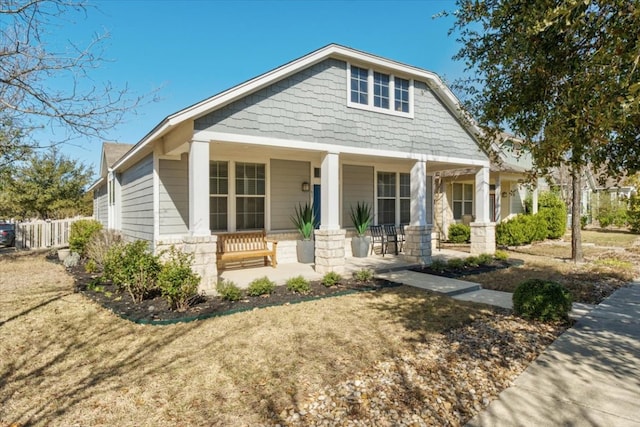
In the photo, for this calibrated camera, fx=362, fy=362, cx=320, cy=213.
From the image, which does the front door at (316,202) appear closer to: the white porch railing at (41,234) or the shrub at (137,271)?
the shrub at (137,271)

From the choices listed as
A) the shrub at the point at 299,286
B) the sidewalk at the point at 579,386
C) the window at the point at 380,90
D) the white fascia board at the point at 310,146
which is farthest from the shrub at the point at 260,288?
the window at the point at 380,90

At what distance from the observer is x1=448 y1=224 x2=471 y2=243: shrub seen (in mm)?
15594

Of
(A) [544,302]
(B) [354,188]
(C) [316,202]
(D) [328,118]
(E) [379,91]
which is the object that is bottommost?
(A) [544,302]

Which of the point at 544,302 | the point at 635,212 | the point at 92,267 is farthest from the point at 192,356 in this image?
the point at 635,212

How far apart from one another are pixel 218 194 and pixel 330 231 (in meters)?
3.25

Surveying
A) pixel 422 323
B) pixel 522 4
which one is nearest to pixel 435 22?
pixel 522 4

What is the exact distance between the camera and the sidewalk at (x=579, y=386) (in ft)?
9.21

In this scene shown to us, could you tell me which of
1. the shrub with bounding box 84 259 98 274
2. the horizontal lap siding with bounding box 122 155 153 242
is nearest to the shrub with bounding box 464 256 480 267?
the horizontal lap siding with bounding box 122 155 153 242

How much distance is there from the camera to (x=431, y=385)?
11.1ft

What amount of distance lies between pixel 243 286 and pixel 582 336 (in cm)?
553

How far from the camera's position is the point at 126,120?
600cm

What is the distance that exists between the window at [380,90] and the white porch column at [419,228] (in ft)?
6.42

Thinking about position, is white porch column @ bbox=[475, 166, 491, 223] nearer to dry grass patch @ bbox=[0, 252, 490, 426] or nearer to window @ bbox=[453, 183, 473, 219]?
window @ bbox=[453, 183, 473, 219]

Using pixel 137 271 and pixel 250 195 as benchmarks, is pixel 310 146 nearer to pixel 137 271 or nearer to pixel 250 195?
pixel 250 195
